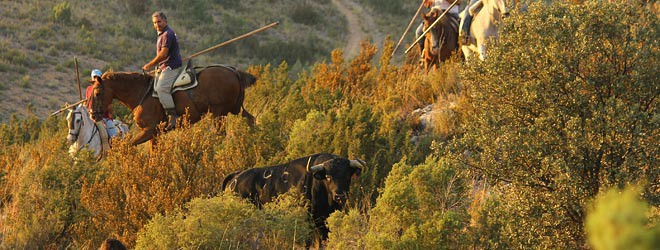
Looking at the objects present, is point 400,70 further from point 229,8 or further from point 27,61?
point 229,8

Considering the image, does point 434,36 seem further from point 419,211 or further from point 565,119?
point 565,119

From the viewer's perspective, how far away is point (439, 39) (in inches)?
571

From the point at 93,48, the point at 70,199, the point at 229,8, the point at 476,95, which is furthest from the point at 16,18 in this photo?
the point at 476,95

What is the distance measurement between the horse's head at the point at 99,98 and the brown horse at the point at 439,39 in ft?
17.3

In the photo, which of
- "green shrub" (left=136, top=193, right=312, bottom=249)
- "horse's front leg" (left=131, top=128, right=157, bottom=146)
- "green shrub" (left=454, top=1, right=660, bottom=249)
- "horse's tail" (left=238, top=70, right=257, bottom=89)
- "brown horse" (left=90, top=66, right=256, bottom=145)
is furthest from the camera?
"horse's tail" (left=238, top=70, right=257, bottom=89)

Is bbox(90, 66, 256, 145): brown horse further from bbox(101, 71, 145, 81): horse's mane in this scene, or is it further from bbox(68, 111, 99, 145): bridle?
bbox(68, 111, 99, 145): bridle

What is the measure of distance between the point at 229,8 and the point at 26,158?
29.4 metres

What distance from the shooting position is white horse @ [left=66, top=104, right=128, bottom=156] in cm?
1331

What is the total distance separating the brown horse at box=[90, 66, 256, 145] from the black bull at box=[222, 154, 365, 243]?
12.8 feet

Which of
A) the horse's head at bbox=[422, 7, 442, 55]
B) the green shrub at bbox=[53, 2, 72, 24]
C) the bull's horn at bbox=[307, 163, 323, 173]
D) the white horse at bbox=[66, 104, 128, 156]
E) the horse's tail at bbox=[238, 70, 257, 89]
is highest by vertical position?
the horse's head at bbox=[422, 7, 442, 55]

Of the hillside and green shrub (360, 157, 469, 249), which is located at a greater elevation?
green shrub (360, 157, 469, 249)

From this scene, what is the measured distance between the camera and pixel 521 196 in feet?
20.8

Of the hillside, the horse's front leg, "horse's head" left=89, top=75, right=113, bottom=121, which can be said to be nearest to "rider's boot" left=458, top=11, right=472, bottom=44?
the horse's front leg

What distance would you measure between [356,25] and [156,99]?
2913 centimetres
